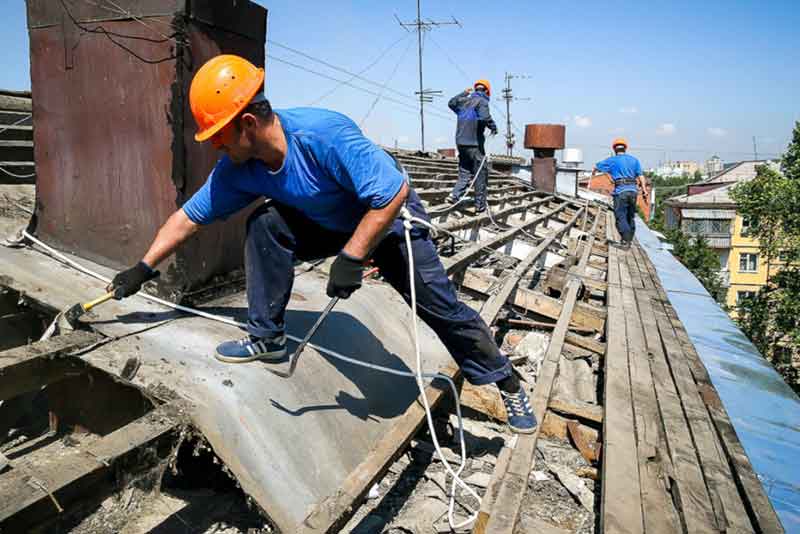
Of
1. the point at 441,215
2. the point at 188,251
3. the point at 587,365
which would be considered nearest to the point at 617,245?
the point at 441,215

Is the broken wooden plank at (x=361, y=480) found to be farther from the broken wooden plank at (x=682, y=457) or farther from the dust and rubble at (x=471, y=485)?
the broken wooden plank at (x=682, y=457)

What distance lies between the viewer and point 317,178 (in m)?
2.18

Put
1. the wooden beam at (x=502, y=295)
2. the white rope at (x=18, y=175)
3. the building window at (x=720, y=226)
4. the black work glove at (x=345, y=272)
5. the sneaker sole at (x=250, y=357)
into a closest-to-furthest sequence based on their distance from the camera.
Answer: the black work glove at (x=345, y=272), the sneaker sole at (x=250, y=357), the wooden beam at (x=502, y=295), the white rope at (x=18, y=175), the building window at (x=720, y=226)

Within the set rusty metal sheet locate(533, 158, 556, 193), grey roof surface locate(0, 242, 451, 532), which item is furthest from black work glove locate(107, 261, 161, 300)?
rusty metal sheet locate(533, 158, 556, 193)

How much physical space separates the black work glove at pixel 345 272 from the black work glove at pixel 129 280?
3.01 feet

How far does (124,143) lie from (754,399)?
3818mm

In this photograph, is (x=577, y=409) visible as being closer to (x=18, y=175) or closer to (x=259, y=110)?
(x=259, y=110)

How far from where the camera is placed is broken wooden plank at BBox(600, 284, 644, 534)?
6.03ft

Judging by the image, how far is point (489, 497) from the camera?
1892 millimetres

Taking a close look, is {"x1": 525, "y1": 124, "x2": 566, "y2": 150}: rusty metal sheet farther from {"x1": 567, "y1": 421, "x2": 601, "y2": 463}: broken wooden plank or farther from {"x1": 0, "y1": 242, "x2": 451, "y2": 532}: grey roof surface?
{"x1": 567, "y1": 421, "x2": 601, "y2": 463}: broken wooden plank

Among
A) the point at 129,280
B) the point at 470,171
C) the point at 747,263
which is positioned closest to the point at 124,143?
the point at 129,280

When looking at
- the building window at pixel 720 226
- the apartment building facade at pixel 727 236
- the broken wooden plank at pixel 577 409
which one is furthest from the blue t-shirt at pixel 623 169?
the building window at pixel 720 226

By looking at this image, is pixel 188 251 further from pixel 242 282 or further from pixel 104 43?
pixel 104 43

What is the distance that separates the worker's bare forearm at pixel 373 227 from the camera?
6.72ft
